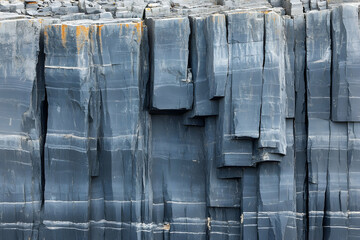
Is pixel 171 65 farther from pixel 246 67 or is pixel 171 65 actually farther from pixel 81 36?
pixel 81 36

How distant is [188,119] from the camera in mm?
9461

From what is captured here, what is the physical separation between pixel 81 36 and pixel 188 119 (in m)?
2.17

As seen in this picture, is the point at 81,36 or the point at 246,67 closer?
the point at 246,67

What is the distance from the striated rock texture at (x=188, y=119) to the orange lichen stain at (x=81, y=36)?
0.02 metres

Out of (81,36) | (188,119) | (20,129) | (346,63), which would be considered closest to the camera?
(346,63)

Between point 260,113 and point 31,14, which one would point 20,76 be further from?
point 260,113

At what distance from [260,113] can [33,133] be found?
365 cm

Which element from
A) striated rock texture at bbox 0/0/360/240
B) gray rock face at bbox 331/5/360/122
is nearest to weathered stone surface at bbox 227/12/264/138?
striated rock texture at bbox 0/0/360/240

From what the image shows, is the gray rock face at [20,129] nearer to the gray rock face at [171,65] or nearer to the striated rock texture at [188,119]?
the striated rock texture at [188,119]

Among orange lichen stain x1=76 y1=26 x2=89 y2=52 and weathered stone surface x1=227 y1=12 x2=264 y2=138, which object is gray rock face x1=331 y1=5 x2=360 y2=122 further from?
orange lichen stain x1=76 y1=26 x2=89 y2=52

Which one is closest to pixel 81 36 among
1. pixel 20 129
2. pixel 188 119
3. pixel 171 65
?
pixel 171 65

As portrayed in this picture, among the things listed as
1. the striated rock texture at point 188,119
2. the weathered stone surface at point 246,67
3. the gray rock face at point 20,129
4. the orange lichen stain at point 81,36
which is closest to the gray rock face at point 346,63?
the striated rock texture at point 188,119

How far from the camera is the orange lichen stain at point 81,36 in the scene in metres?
9.17

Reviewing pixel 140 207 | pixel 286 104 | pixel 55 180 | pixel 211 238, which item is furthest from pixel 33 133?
pixel 286 104
